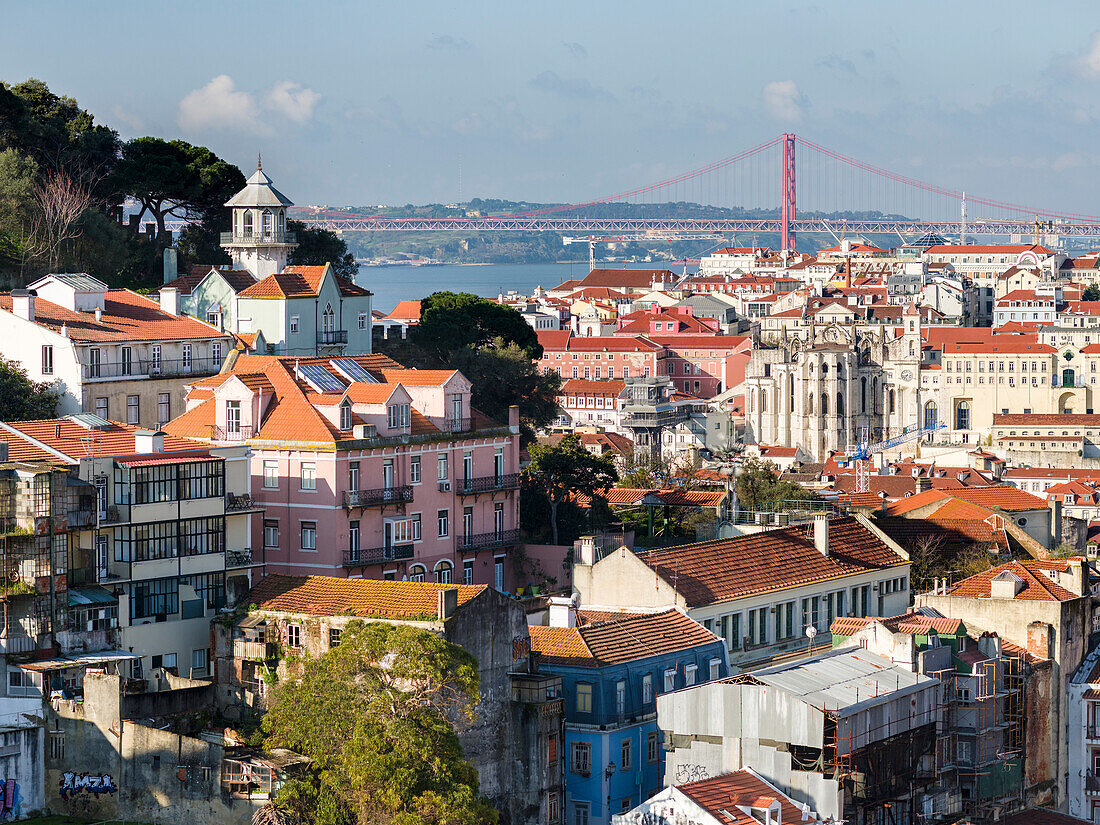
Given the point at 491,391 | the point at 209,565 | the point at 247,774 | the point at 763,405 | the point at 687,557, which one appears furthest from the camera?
the point at 763,405

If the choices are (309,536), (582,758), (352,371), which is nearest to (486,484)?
(352,371)

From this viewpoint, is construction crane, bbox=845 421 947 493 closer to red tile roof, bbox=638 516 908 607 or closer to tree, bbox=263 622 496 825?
red tile roof, bbox=638 516 908 607

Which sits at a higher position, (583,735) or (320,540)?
(320,540)

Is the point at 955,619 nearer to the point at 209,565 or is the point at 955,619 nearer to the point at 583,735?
the point at 583,735

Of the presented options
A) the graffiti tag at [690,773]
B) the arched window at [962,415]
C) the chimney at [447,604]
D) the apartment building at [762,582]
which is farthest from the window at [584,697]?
the arched window at [962,415]

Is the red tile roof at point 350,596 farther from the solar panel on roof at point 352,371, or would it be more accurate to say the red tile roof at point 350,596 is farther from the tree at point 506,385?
the tree at point 506,385

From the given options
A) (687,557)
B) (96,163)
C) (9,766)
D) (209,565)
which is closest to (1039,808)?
(687,557)

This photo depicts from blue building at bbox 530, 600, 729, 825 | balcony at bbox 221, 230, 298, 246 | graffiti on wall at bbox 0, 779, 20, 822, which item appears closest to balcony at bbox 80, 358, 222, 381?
balcony at bbox 221, 230, 298, 246
